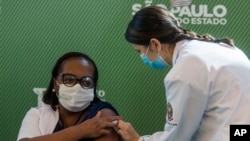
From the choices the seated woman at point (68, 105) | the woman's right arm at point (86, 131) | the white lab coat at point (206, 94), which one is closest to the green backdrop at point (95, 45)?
the seated woman at point (68, 105)

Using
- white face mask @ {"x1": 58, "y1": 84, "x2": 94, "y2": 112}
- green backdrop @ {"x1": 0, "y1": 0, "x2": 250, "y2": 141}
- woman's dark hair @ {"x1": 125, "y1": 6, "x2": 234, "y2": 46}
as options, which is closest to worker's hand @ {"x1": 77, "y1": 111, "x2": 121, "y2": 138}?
white face mask @ {"x1": 58, "y1": 84, "x2": 94, "y2": 112}

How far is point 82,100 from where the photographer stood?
1.73 metres

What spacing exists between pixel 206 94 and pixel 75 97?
61cm

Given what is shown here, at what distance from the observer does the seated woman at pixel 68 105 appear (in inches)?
66.7

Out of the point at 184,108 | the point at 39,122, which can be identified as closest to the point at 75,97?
the point at 39,122

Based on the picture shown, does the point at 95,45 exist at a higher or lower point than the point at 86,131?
higher

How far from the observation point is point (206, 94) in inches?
51.5

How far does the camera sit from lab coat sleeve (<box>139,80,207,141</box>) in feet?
4.25

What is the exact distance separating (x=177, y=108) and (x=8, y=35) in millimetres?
1159

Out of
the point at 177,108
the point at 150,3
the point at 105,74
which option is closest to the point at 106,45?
the point at 105,74

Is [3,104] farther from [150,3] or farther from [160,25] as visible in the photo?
[160,25]

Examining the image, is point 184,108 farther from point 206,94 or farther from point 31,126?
point 31,126

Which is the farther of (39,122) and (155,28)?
(39,122)

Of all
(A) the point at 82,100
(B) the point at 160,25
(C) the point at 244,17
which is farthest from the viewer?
(C) the point at 244,17
